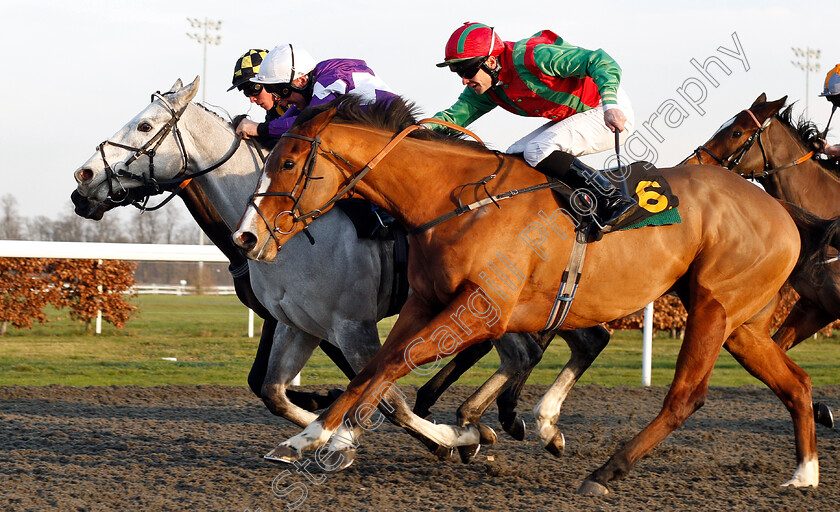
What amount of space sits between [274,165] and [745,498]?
7.62 ft

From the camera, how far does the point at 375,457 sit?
14.5 ft

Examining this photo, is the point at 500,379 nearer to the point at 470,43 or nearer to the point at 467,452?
the point at 467,452

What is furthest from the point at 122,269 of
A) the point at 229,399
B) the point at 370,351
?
the point at 370,351

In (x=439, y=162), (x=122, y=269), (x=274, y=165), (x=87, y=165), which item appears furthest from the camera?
(x=122, y=269)

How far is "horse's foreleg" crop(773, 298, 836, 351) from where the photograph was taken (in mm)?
5090

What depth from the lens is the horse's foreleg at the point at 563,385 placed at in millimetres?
4191

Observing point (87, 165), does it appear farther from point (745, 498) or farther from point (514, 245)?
point (745, 498)

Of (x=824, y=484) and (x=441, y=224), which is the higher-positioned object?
(x=441, y=224)

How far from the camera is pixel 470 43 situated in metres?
3.62

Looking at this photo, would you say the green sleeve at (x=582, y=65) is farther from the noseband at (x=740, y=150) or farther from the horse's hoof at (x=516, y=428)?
the noseband at (x=740, y=150)

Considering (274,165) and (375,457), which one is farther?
(375,457)

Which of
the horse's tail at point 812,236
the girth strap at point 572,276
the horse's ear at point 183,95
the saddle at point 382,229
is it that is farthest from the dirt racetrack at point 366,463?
the horse's ear at point 183,95

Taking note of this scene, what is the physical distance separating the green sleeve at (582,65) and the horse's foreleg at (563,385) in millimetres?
1507

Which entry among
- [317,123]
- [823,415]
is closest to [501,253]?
[317,123]
